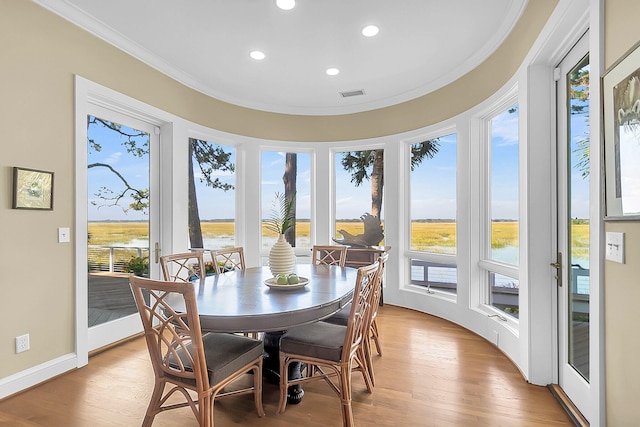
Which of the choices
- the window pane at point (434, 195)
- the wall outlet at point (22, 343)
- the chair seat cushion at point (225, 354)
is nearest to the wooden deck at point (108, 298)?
the wall outlet at point (22, 343)

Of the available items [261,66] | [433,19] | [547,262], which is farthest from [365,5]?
[547,262]

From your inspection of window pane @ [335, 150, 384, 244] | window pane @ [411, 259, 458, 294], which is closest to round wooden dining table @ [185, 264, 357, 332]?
window pane @ [411, 259, 458, 294]

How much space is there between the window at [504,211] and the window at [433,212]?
642mm

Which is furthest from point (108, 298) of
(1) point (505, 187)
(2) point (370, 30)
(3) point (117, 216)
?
(1) point (505, 187)

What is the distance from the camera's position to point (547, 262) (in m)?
2.36

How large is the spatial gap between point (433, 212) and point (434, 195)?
0.22 metres

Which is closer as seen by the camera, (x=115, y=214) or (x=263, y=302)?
(x=263, y=302)

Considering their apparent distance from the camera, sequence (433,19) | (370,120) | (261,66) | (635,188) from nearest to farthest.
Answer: (635,188) < (433,19) < (261,66) < (370,120)

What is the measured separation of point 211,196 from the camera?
4.47m

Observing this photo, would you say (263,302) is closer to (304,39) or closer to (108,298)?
(108,298)

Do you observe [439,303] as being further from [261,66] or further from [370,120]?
[261,66]

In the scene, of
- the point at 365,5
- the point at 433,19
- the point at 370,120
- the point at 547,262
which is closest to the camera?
the point at 547,262

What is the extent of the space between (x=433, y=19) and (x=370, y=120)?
6.76 ft

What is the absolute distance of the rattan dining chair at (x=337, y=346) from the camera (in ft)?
6.30
